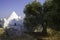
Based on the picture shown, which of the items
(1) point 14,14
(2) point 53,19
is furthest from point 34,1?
(1) point 14,14

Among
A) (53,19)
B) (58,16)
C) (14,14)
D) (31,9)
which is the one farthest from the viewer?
(14,14)

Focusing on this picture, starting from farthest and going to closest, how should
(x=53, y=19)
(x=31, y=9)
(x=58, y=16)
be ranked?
(x=31, y=9) < (x=53, y=19) < (x=58, y=16)

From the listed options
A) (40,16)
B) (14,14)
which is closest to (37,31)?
(40,16)

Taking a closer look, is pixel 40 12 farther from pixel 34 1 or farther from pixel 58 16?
pixel 58 16

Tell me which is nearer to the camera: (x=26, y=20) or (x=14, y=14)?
(x=26, y=20)

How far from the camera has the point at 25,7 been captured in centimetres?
2159

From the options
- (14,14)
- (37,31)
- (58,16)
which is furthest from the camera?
(14,14)

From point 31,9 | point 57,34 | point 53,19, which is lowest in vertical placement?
point 57,34

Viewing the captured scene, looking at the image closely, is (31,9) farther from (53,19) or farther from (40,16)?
(53,19)

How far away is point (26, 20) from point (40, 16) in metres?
2.37

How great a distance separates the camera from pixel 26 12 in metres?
21.8

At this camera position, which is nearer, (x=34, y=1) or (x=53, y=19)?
(x=53, y=19)

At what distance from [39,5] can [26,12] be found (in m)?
2.19

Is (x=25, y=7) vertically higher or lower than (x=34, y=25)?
higher
